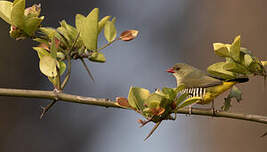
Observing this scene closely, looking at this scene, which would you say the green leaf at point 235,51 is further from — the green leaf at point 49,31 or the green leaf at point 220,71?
the green leaf at point 49,31

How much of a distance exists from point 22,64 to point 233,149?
3242 mm

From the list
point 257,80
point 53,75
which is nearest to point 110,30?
point 53,75

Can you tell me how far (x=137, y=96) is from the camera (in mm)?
1288

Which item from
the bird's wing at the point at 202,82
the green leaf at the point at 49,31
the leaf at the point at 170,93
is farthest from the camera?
the bird's wing at the point at 202,82

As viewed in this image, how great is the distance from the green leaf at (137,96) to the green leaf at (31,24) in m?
0.42

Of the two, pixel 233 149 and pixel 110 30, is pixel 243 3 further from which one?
pixel 110 30

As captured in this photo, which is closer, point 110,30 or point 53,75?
point 53,75

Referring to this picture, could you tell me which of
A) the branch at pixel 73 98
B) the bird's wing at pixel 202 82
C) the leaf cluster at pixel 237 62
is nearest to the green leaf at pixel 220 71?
the leaf cluster at pixel 237 62

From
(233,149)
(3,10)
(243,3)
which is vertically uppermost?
(243,3)

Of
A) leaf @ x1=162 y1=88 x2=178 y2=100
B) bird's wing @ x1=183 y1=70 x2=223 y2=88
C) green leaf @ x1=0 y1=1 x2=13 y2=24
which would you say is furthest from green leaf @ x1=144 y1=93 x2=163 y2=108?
bird's wing @ x1=183 y1=70 x2=223 y2=88

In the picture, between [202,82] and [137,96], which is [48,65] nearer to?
[137,96]

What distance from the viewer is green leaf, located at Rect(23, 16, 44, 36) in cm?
140

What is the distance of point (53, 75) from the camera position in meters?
1.34

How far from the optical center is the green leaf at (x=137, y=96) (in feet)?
4.20
